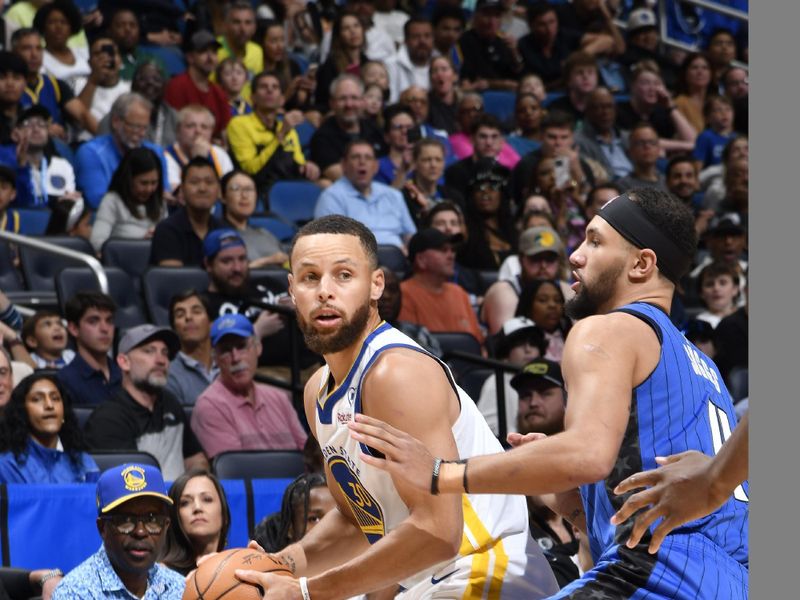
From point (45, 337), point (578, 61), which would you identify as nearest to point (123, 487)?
point (45, 337)

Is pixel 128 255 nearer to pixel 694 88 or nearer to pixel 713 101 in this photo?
pixel 713 101

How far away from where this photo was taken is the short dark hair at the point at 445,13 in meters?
15.4

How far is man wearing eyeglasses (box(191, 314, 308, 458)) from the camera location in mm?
8883

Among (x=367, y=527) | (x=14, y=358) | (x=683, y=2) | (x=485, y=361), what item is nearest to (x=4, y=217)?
(x=14, y=358)

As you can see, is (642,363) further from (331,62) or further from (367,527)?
(331,62)

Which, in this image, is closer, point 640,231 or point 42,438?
point 640,231

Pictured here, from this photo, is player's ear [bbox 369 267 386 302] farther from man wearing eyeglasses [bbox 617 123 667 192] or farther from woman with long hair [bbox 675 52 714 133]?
woman with long hair [bbox 675 52 714 133]

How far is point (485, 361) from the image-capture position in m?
9.25

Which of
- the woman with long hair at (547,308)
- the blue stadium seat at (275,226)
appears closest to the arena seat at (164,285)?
the blue stadium seat at (275,226)

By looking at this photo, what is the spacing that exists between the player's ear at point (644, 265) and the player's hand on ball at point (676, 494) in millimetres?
974

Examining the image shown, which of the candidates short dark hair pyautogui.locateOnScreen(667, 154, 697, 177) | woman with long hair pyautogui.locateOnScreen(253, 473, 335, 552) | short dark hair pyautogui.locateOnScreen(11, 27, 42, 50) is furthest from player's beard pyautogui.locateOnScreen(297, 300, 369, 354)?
short dark hair pyautogui.locateOnScreen(667, 154, 697, 177)

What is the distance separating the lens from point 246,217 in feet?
36.5

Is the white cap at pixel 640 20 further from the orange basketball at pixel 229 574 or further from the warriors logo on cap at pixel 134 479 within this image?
the orange basketball at pixel 229 574

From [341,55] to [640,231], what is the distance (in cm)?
1020
